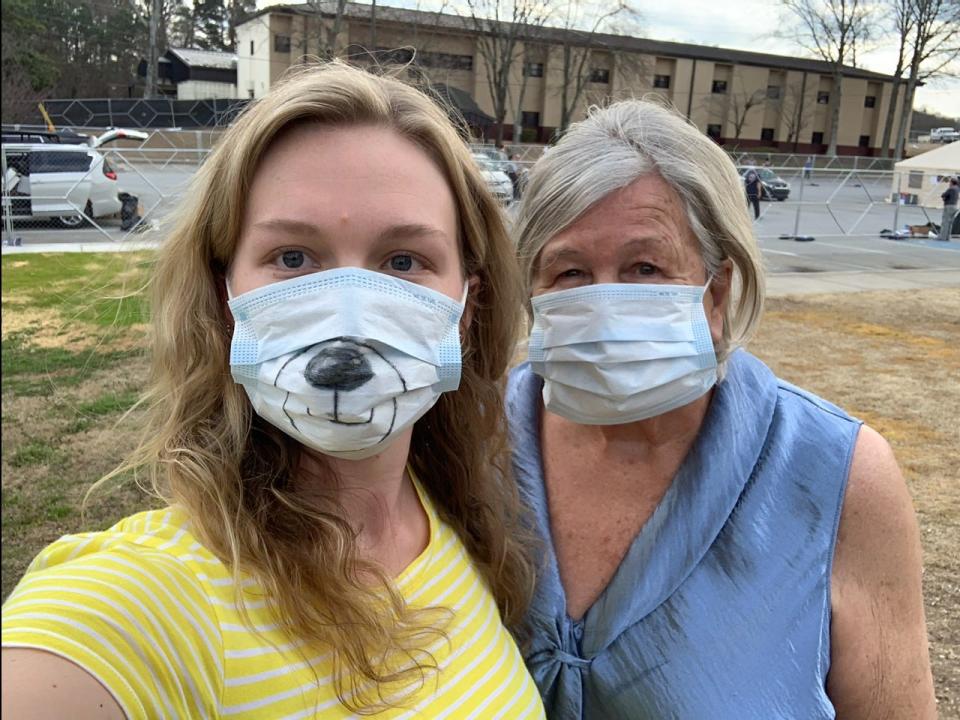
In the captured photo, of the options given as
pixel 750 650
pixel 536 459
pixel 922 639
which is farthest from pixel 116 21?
pixel 922 639

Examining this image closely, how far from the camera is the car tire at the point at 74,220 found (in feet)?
47.1

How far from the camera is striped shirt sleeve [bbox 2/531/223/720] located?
0.99 metres

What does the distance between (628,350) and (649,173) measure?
17.5 inches

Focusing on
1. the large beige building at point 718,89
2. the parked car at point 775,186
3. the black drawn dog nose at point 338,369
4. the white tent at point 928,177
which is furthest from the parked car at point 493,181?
the large beige building at point 718,89

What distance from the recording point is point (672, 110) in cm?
216

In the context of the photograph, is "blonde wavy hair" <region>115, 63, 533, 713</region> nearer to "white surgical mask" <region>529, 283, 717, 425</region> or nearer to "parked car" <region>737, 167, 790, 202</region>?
"white surgical mask" <region>529, 283, 717, 425</region>

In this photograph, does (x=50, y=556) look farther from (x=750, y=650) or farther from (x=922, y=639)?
(x=922, y=639)

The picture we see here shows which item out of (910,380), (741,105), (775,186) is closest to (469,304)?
(910,380)

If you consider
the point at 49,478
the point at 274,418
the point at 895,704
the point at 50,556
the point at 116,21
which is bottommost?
the point at 49,478

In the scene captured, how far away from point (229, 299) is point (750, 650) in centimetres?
123

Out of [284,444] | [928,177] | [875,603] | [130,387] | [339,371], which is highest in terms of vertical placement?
[928,177]

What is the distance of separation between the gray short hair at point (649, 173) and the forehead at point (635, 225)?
2 centimetres

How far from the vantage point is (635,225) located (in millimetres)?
1929

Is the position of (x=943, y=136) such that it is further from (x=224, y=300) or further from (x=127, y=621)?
(x=127, y=621)
